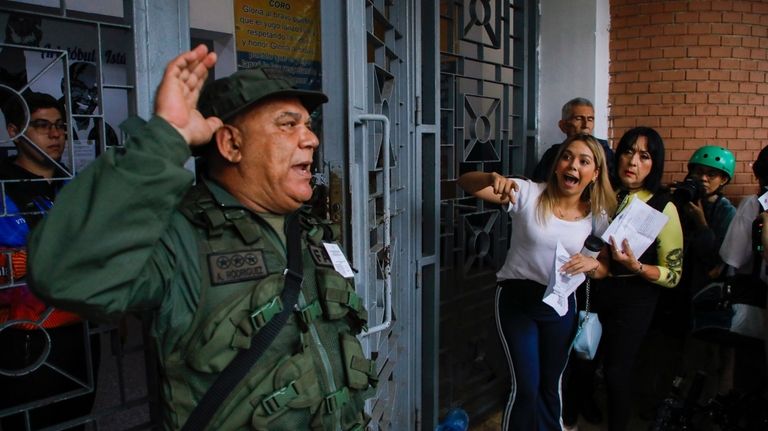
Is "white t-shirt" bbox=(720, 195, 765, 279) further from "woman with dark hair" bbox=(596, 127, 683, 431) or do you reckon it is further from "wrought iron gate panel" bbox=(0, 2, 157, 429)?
"wrought iron gate panel" bbox=(0, 2, 157, 429)

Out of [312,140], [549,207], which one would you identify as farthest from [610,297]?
[312,140]

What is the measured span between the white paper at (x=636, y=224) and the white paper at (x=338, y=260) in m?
1.93

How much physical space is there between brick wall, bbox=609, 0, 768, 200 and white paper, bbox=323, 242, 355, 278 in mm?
3974

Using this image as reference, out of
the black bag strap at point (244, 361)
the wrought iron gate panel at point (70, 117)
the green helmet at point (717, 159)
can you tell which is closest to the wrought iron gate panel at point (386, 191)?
the black bag strap at point (244, 361)

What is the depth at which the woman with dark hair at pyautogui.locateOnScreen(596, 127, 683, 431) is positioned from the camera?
11.0 ft

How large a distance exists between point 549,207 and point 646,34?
2638 millimetres

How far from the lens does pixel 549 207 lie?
3141 mm

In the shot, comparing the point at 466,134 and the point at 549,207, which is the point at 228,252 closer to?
the point at 549,207

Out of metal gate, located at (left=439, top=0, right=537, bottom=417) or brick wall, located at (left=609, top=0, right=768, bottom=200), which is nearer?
metal gate, located at (left=439, top=0, right=537, bottom=417)

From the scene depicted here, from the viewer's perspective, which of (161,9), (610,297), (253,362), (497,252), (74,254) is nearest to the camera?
(74,254)

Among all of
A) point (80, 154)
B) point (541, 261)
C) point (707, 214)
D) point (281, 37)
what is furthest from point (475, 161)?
point (80, 154)

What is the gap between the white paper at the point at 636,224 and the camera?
3.17 meters

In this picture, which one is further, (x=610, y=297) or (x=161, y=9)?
(x=610, y=297)

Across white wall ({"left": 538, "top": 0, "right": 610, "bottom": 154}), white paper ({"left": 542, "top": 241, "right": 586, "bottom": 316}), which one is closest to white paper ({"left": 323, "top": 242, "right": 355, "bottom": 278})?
white paper ({"left": 542, "top": 241, "right": 586, "bottom": 316})
